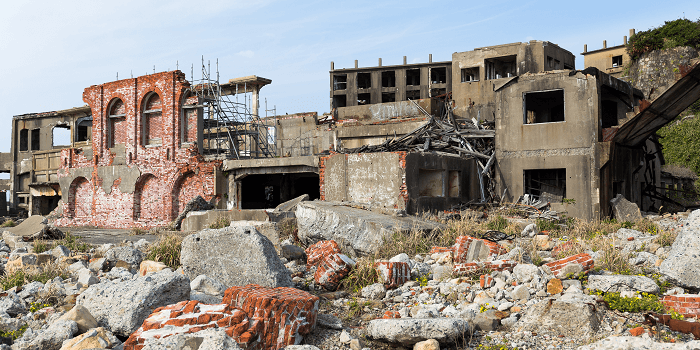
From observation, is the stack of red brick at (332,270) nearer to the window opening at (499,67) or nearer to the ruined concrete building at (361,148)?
the ruined concrete building at (361,148)

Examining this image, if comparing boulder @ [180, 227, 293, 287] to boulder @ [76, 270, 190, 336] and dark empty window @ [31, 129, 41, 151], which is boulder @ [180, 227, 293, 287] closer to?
boulder @ [76, 270, 190, 336]

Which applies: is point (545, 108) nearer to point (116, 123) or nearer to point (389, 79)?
point (116, 123)

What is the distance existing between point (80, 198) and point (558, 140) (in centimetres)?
2188

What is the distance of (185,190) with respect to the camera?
22.7m

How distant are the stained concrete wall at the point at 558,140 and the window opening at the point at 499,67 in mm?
9764

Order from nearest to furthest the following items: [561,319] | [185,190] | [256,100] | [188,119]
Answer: [561,319] → [185,190] → [188,119] → [256,100]

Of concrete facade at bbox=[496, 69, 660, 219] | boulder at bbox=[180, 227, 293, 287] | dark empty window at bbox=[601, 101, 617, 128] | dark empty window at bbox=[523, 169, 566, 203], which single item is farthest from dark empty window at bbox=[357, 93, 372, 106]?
boulder at bbox=[180, 227, 293, 287]

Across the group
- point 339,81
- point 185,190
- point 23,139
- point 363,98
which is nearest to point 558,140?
point 185,190

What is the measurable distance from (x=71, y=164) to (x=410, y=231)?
22346 millimetres

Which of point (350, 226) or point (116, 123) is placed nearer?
point (350, 226)

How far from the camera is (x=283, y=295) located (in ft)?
17.7

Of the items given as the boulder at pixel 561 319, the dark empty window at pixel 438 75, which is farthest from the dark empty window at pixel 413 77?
the boulder at pixel 561 319

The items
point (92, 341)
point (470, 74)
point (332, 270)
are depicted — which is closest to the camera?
point (92, 341)

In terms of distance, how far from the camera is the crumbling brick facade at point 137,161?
22.7 metres
